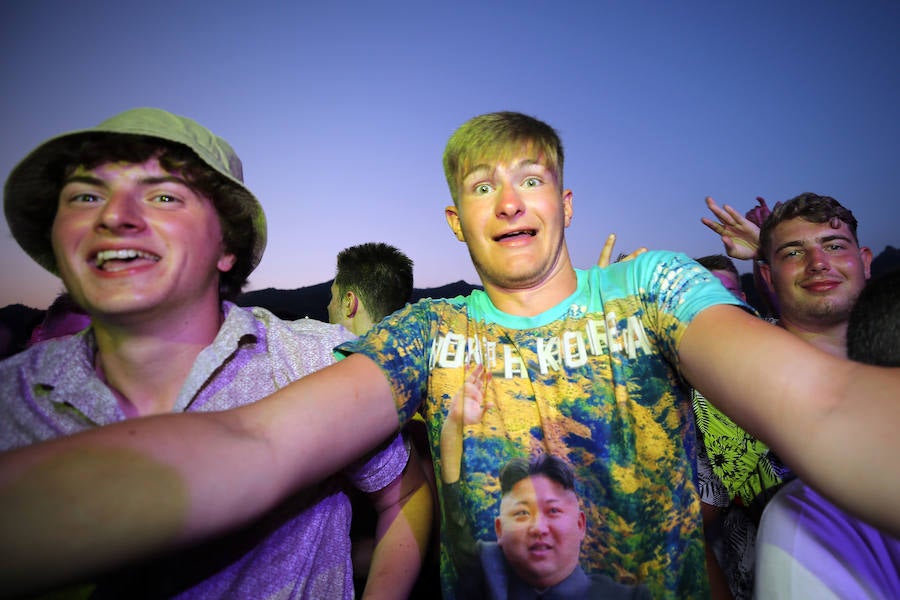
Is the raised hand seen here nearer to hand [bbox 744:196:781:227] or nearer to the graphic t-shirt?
the graphic t-shirt

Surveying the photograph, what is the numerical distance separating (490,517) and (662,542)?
1.89 ft

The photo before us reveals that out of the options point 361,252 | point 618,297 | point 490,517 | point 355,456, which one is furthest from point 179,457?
point 361,252

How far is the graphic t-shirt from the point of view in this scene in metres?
1.43

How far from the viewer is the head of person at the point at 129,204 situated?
1378mm

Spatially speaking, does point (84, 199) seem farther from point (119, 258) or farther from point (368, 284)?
point (368, 284)

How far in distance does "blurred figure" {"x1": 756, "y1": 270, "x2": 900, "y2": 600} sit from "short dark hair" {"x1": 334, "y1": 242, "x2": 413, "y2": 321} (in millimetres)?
3073

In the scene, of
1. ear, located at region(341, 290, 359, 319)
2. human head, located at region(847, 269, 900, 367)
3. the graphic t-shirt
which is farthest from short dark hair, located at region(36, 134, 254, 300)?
human head, located at region(847, 269, 900, 367)

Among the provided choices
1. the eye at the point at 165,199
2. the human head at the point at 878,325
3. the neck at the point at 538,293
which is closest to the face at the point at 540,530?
the neck at the point at 538,293

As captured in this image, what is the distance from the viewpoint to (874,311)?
5.19 ft

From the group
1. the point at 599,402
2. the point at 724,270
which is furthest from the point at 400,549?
the point at 724,270

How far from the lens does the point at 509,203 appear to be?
5.93ft

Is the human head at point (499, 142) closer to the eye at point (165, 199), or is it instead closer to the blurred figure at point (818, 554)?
the eye at point (165, 199)

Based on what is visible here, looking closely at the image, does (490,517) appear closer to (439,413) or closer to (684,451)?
(439,413)

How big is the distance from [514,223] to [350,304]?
2.41m
